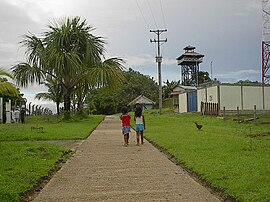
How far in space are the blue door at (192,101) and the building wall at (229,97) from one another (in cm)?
745

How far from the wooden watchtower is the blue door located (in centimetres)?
2660

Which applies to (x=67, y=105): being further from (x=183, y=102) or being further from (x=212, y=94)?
(x=183, y=102)

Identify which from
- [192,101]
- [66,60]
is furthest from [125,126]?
[192,101]

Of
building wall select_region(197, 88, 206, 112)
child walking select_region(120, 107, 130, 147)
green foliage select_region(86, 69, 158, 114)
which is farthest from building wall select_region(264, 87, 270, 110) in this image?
child walking select_region(120, 107, 130, 147)

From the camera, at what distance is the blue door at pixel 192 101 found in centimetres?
4841

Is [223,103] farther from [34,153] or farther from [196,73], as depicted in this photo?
[196,73]

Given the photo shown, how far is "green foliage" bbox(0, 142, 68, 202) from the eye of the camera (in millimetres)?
6945

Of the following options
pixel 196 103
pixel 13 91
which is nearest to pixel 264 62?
pixel 196 103

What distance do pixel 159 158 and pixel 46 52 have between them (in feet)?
77.5

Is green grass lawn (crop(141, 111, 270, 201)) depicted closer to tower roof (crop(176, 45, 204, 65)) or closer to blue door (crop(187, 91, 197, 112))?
blue door (crop(187, 91, 197, 112))

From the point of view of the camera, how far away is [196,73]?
80000 mm

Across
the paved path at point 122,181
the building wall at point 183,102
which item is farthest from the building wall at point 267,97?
the paved path at point 122,181

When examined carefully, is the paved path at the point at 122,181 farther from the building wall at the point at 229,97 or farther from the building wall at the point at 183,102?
the building wall at the point at 183,102

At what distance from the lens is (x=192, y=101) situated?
163 feet
